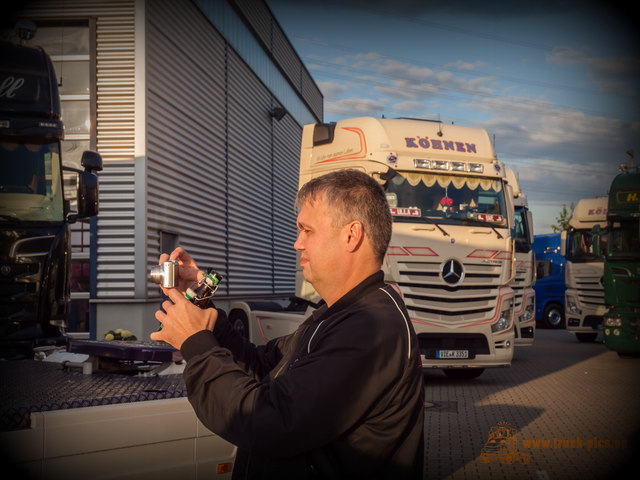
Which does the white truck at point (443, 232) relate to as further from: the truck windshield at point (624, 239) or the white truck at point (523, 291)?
the truck windshield at point (624, 239)

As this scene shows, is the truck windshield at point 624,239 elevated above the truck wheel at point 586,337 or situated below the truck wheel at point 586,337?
above

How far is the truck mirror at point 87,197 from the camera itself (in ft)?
22.2

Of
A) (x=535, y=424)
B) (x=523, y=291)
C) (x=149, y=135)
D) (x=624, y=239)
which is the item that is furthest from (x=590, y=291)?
(x=149, y=135)

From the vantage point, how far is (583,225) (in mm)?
20594

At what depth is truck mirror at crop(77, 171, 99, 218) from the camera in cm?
678

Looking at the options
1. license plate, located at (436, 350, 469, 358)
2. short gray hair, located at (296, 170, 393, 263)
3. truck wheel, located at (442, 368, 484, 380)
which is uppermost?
short gray hair, located at (296, 170, 393, 263)

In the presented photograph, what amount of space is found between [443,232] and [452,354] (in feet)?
6.48

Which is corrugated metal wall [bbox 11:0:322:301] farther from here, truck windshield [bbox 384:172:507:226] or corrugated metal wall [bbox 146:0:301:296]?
truck windshield [bbox 384:172:507:226]

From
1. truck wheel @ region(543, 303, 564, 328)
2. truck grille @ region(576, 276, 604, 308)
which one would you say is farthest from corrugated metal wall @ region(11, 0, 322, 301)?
truck wheel @ region(543, 303, 564, 328)

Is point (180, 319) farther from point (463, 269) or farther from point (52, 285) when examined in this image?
point (463, 269)

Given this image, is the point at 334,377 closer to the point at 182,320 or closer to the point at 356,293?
the point at 356,293

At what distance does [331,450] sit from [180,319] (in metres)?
0.64

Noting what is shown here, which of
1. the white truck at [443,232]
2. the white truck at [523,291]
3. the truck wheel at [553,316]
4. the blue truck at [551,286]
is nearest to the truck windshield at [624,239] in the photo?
the white truck at [523,291]

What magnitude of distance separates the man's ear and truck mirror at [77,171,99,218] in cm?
508
